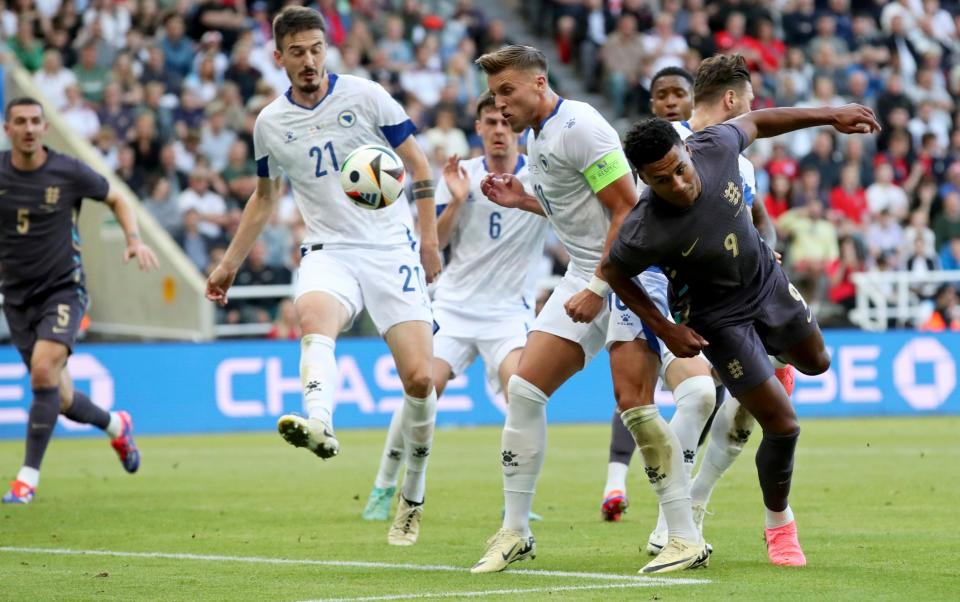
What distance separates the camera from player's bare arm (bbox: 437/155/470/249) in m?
10.3

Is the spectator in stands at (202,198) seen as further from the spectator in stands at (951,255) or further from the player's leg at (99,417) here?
the spectator in stands at (951,255)

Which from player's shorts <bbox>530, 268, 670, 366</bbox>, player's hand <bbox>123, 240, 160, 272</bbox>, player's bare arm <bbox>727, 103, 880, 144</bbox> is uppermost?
player's bare arm <bbox>727, 103, 880, 144</bbox>

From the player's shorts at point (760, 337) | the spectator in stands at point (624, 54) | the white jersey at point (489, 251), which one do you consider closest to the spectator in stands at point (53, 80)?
the spectator in stands at point (624, 54)

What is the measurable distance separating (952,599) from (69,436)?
46.7 ft

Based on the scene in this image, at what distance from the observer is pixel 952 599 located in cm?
632

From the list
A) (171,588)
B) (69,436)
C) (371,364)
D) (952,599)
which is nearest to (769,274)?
(952,599)

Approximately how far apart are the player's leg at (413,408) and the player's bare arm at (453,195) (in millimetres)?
1590

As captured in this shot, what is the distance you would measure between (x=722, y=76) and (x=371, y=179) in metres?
1.94

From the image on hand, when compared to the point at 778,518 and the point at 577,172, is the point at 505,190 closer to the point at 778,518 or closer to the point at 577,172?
the point at 577,172

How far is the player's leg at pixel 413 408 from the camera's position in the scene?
8562mm

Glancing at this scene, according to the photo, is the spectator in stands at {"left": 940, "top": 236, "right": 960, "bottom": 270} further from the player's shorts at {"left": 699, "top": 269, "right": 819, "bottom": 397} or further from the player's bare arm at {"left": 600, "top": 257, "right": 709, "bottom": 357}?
the player's bare arm at {"left": 600, "top": 257, "right": 709, "bottom": 357}

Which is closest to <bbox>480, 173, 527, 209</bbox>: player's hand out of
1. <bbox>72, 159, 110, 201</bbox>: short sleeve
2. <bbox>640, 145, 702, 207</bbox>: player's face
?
<bbox>640, 145, 702, 207</bbox>: player's face

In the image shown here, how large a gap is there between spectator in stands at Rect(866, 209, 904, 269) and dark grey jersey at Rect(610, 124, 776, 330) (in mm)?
16145

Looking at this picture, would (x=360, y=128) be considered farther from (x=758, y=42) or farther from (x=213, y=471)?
(x=758, y=42)
